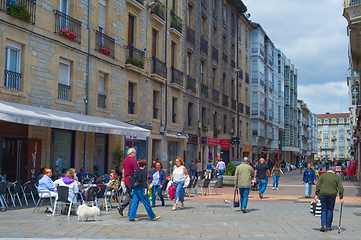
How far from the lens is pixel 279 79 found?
6106 centimetres

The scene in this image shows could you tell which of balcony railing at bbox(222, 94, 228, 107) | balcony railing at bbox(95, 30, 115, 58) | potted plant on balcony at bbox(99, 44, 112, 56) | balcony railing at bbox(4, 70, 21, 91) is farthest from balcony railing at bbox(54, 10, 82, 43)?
balcony railing at bbox(222, 94, 228, 107)

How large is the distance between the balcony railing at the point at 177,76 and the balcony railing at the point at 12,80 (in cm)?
1340

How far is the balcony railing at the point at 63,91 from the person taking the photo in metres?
16.7

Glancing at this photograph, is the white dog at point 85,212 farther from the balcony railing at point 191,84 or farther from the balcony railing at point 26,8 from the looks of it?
the balcony railing at point 191,84

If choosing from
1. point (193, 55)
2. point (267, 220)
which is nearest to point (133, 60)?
point (193, 55)

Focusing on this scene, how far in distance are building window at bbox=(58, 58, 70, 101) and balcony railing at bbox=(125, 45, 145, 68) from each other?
183 inches

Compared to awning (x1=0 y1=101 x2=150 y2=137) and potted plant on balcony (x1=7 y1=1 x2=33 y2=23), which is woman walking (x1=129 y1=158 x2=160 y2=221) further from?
potted plant on balcony (x1=7 y1=1 x2=33 y2=23)

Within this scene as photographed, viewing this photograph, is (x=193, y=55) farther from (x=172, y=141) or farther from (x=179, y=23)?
(x=172, y=141)

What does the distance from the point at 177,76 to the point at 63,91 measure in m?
11.7

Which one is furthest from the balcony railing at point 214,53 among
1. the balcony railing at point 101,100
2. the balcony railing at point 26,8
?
→ the balcony railing at point 26,8

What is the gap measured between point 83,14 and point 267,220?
12473mm

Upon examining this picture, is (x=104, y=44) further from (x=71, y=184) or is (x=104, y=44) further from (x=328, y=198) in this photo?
(x=328, y=198)

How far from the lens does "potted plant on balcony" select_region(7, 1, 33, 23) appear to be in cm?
1395

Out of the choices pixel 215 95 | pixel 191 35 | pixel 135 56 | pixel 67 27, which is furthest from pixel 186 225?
pixel 215 95
